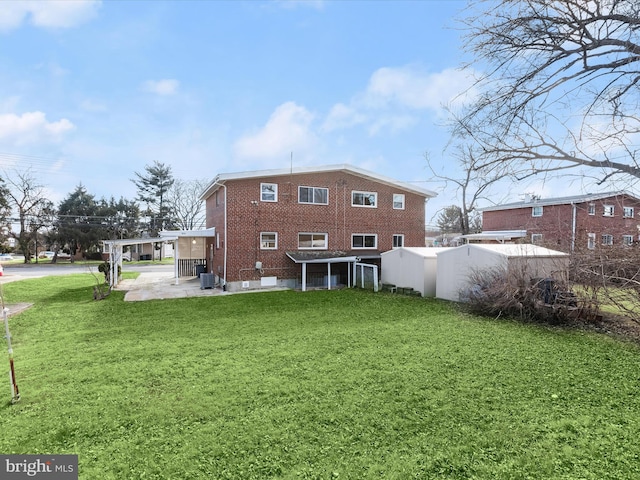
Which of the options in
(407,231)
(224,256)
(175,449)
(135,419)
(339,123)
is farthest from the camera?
(407,231)

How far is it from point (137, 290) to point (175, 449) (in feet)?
44.7

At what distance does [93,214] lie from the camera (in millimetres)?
39000

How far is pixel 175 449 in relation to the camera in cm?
321

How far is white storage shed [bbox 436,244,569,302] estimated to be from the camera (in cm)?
974

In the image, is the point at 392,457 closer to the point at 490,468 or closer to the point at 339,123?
the point at 490,468

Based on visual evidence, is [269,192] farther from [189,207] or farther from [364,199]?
[189,207]

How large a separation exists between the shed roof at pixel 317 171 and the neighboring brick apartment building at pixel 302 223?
0.15 feet

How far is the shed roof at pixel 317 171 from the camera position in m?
14.4

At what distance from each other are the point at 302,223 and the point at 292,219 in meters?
0.56

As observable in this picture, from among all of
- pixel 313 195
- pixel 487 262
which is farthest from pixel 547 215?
pixel 313 195

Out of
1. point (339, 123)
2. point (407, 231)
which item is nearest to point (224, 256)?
point (339, 123)

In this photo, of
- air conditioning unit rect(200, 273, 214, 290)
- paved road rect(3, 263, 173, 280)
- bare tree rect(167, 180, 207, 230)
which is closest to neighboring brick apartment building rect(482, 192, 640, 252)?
air conditioning unit rect(200, 273, 214, 290)

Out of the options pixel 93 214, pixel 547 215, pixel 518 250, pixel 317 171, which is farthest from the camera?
pixel 93 214

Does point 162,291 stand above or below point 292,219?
below
